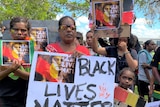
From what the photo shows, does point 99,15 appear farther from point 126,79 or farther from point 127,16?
point 126,79

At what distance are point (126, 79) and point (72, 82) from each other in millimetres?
826

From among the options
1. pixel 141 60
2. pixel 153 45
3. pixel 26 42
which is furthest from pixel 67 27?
pixel 153 45

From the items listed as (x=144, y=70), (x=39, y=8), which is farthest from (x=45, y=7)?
(x=144, y=70)

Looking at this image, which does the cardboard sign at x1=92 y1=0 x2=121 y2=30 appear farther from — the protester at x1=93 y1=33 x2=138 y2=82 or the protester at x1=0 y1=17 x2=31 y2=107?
the protester at x1=0 y1=17 x2=31 y2=107

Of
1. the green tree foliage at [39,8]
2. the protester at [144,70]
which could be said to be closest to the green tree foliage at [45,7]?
the green tree foliage at [39,8]

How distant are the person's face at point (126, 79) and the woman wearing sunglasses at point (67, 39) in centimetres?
Result: 67

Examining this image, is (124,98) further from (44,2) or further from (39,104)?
(44,2)

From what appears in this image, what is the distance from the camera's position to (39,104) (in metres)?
2.87

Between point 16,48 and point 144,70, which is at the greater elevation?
point 16,48

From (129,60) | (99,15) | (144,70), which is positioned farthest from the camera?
(144,70)

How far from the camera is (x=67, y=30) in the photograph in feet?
9.89

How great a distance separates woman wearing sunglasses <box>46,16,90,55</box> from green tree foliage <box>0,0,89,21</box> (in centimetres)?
1331

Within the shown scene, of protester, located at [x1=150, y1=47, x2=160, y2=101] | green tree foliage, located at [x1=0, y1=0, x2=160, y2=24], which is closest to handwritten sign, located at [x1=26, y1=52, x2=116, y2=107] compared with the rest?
protester, located at [x1=150, y1=47, x2=160, y2=101]

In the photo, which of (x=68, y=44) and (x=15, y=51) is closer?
(x=15, y=51)
